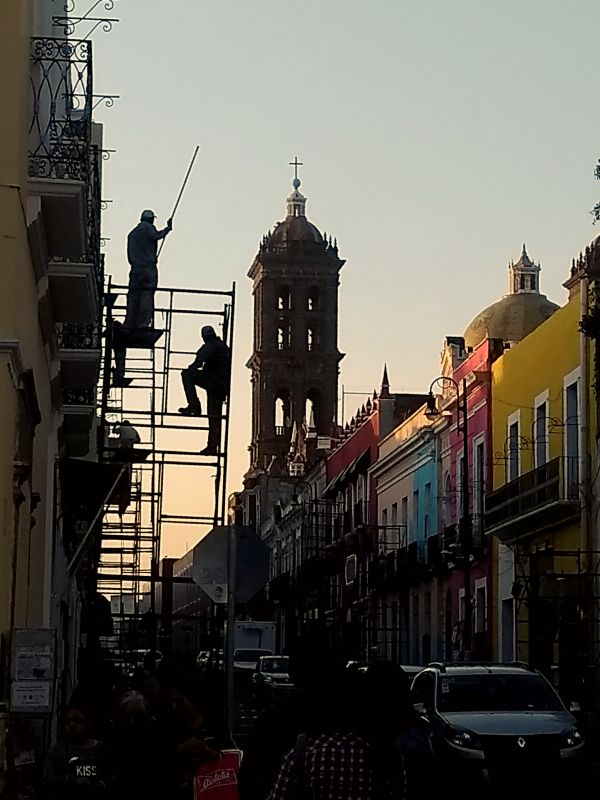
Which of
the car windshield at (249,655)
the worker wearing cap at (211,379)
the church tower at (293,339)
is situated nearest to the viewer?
the worker wearing cap at (211,379)

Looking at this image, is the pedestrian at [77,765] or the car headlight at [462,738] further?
the car headlight at [462,738]

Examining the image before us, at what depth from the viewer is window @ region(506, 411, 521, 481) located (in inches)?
1489

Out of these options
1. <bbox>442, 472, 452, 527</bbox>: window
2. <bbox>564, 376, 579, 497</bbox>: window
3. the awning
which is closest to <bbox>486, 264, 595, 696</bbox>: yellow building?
<bbox>564, 376, 579, 497</bbox>: window

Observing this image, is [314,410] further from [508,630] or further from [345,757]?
[345,757]

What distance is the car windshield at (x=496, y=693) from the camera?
61.6ft

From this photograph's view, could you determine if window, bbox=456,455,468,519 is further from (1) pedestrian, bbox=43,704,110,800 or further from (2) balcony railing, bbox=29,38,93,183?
(1) pedestrian, bbox=43,704,110,800

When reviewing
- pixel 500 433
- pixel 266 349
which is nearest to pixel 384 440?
pixel 500 433

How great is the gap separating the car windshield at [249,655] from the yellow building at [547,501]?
1617 centimetres

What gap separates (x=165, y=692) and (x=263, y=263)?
269 feet

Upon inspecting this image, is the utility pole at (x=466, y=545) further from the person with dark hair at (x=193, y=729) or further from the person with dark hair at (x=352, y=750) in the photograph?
the person with dark hair at (x=352, y=750)

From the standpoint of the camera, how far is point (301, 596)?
Answer: 233 ft

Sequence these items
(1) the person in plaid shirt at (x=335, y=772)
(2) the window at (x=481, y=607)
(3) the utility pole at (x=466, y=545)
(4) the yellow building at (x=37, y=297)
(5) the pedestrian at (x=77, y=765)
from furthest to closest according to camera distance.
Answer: (2) the window at (x=481, y=607)
(3) the utility pole at (x=466, y=545)
(4) the yellow building at (x=37, y=297)
(5) the pedestrian at (x=77, y=765)
(1) the person in plaid shirt at (x=335, y=772)

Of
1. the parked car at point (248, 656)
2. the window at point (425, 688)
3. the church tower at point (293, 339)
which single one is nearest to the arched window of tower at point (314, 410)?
the church tower at point (293, 339)

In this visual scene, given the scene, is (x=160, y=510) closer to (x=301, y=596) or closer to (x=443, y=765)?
(x=443, y=765)
